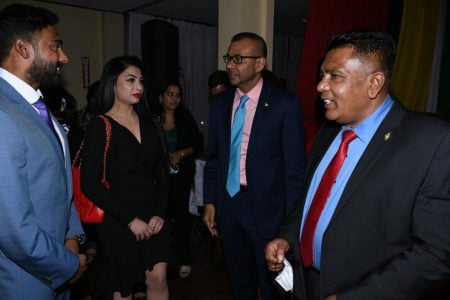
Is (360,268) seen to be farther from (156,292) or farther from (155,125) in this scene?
(155,125)

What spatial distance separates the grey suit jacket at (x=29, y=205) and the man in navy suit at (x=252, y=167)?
3.32 ft

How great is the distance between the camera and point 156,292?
2129 mm

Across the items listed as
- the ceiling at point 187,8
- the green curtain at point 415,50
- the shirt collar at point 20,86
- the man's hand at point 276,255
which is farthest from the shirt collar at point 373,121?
the ceiling at point 187,8

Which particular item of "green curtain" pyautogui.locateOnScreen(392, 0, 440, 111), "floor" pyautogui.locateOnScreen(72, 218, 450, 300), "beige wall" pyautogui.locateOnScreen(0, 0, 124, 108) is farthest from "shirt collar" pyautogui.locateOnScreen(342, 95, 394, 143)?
"beige wall" pyautogui.locateOnScreen(0, 0, 124, 108)

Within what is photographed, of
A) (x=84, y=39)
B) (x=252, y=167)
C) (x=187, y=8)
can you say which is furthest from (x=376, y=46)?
(x=84, y=39)

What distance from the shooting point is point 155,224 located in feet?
6.88

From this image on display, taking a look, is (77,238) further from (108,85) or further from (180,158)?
(180,158)

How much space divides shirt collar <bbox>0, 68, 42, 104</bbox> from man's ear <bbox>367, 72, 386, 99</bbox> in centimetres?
128

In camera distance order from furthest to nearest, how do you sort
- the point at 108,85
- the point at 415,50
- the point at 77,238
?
the point at 415,50
the point at 108,85
the point at 77,238

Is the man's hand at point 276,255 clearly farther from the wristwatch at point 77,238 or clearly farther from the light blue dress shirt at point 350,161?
the wristwatch at point 77,238

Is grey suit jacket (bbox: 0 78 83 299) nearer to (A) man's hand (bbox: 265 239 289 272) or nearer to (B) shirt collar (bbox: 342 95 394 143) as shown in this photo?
(A) man's hand (bbox: 265 239 289 272)

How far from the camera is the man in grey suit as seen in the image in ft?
3.90

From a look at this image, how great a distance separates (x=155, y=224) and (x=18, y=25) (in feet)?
4.06

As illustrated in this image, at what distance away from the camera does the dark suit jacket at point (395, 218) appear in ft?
3.47
